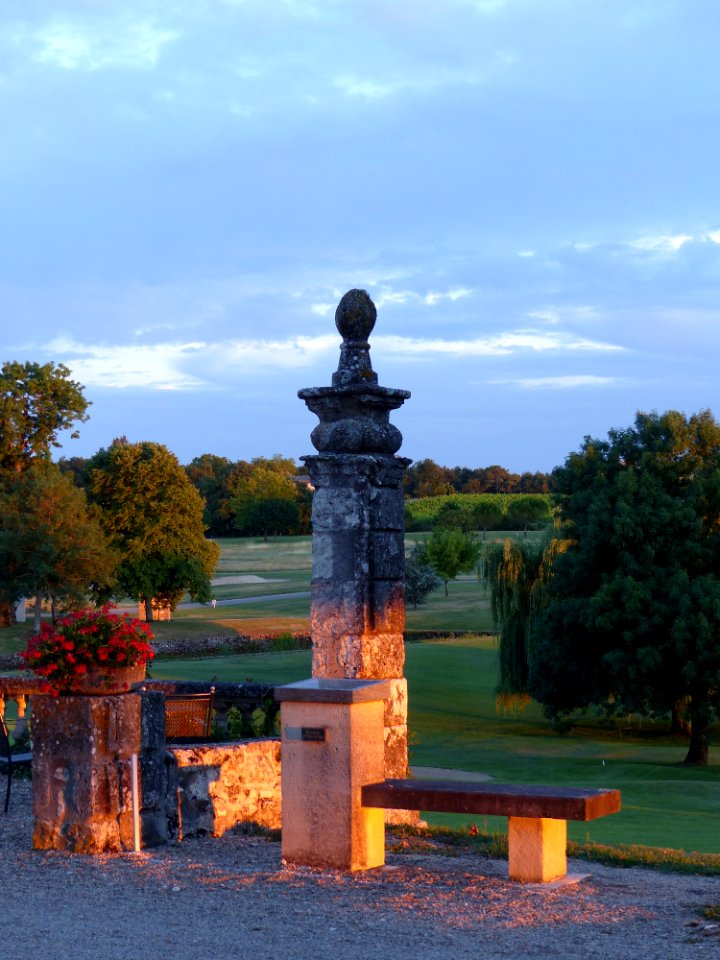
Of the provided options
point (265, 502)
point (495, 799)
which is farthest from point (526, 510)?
point (495, 799)

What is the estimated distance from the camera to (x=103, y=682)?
872cm

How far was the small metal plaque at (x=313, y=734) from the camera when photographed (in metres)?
7.77

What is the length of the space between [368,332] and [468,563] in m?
58.4

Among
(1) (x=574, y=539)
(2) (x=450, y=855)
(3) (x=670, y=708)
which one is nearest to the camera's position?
(2) (x=450, y=855)

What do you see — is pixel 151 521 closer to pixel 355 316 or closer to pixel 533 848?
pixel 355 316

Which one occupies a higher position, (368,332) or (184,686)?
(368,332)

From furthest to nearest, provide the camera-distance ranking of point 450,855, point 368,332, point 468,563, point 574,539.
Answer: point 468,563 < point 574,539 < point 368,332 < point 450,855

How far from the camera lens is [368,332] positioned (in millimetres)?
10617

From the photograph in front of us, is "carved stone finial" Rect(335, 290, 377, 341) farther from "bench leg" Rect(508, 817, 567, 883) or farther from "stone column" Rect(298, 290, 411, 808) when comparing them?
"bench leg" Rect(508, 817, 567, 883)

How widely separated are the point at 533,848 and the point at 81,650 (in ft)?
10.7

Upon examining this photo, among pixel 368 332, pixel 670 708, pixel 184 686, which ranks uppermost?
pixel 368 332

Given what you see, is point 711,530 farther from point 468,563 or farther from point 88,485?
point 468,563

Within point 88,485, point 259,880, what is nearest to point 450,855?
point 259,880

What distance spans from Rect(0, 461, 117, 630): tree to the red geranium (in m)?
30.6
